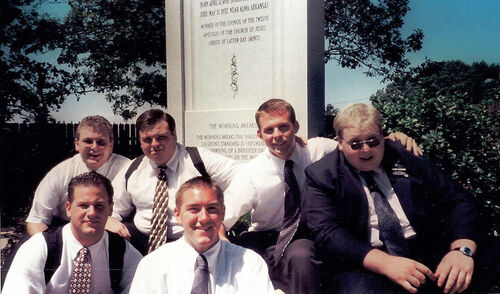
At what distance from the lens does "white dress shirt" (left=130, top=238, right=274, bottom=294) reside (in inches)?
95.6

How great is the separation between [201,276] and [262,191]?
114 cm

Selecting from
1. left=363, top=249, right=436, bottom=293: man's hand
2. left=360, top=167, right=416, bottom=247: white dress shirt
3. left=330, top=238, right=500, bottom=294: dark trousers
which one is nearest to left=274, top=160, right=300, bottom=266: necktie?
left=330, top=238, right=500, bottom=294: dark trousers

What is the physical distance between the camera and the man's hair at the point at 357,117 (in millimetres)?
2852

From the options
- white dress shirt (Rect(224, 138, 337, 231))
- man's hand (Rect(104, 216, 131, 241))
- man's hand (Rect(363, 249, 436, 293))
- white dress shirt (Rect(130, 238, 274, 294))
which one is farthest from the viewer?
man's hand (Rect(104, 216, 131, 241))

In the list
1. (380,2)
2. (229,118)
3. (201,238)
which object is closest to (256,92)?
(229,118)

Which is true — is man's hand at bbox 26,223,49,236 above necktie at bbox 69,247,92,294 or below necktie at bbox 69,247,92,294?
above

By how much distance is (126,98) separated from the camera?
781cm

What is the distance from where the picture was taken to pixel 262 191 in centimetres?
348

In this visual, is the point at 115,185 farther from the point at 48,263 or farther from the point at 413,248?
the point at 413,248

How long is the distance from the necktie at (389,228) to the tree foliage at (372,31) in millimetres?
6551

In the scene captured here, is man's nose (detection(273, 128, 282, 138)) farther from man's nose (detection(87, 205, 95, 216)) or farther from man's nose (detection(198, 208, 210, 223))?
man's nose (detection(87, 205, 95, 216))

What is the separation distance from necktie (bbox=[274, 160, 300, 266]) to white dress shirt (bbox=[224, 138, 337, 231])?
0.05 metres

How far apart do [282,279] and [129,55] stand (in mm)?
Result: 6413

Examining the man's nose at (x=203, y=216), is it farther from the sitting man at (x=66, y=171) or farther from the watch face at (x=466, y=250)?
the sitting man at (x=66, y=171)
